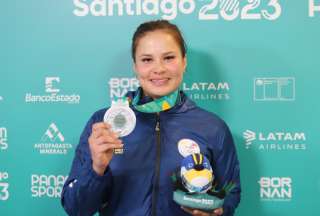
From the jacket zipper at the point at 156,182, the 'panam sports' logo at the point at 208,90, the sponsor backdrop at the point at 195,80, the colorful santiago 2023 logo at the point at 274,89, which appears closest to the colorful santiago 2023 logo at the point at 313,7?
the sponsor backdrop at the point at 195,80

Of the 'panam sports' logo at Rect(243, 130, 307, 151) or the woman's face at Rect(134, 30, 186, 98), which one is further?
the 'panam sports' logo at Rect(243, 130, 307, 151)

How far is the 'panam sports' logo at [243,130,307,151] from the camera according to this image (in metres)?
1.37

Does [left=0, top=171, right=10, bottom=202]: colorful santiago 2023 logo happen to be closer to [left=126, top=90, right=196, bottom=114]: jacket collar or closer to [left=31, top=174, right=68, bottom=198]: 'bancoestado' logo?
[left=31, top=174, right=68, bottom=198]: 'bancoestado' logo

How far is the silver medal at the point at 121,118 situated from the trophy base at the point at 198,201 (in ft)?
0.63

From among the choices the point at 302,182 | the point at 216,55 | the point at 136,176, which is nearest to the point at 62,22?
the point at 216,55

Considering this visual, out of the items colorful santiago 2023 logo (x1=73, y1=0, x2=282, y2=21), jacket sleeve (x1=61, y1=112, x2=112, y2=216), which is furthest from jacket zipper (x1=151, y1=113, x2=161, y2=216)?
colorful santiago 2023 logo (x1=73, y1=0, x2=282, y2=21)

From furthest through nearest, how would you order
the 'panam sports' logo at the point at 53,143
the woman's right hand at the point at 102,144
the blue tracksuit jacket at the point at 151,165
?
the 'panam sports' logo at the point at 53,143
the blue tracksuit jacket at the point at 151,165
the woman's right hand at the point at 102,144

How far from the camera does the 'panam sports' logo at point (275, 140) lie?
4.50 feet

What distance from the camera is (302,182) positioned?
1387 millimetres

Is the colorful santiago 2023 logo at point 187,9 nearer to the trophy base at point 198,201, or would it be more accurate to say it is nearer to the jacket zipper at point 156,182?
the jacket zipper at point 156,182

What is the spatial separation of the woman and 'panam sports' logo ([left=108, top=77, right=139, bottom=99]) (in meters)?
0.30

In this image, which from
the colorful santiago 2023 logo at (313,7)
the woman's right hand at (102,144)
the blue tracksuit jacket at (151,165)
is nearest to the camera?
the woman's right hand at (102,144)

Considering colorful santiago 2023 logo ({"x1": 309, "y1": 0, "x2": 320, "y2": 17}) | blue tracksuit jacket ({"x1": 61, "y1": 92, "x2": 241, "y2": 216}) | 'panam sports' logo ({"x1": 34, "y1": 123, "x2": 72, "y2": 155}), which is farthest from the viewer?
'panam sports' logo ({"x1": 34, "y1": 123, "x2": 72, "y2": 155})

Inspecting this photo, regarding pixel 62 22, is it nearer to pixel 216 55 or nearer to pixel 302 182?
pixel 216 55
